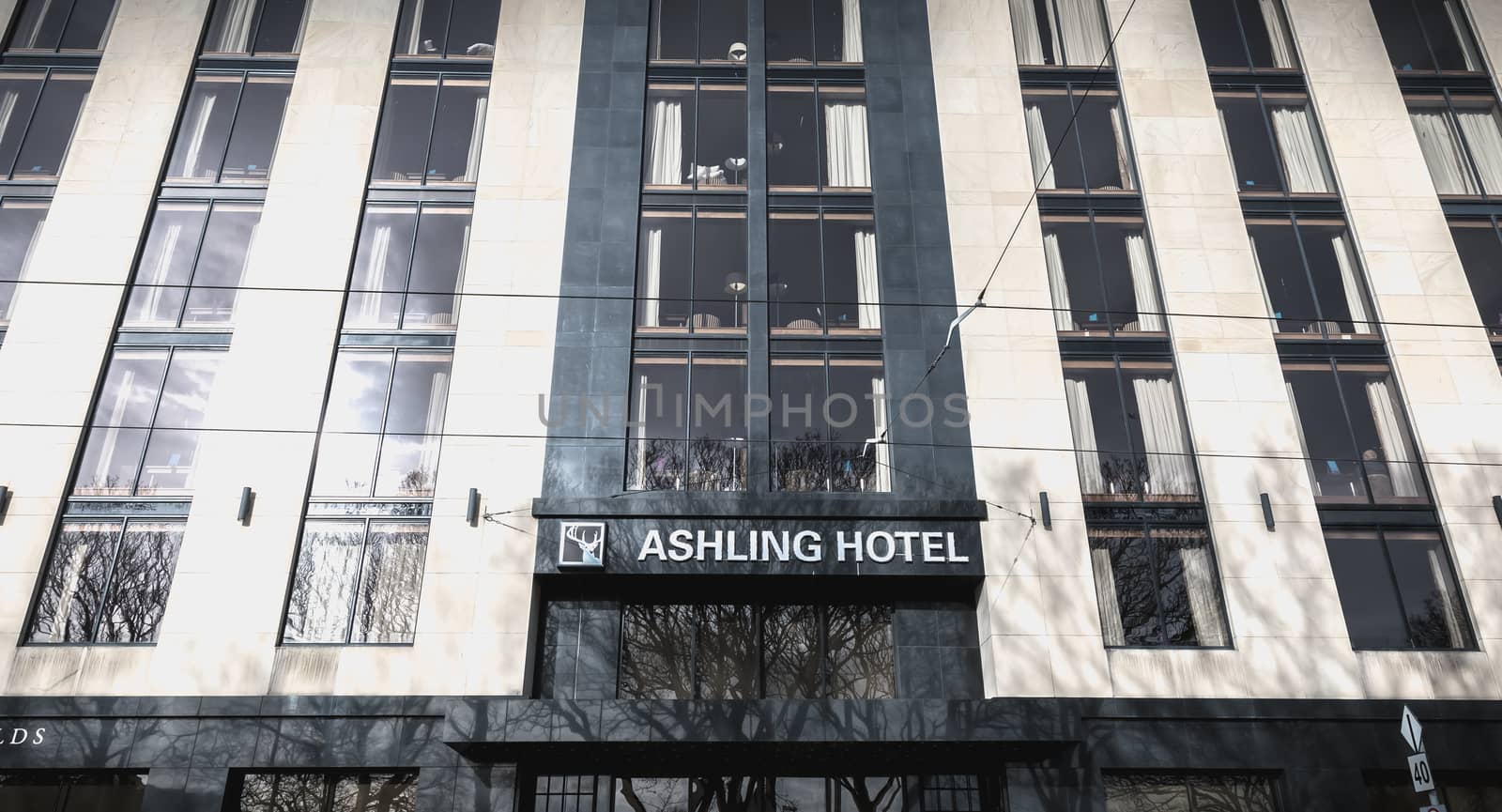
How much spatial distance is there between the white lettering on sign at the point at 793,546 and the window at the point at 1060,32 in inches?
518

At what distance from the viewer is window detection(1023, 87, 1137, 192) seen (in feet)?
75.1

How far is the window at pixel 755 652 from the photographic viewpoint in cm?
1864

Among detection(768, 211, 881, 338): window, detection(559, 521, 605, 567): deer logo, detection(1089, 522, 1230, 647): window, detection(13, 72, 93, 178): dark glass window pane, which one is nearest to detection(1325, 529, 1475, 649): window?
detection(1089, 522, 1230, 647): window

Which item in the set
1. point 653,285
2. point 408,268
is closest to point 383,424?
point 408,268

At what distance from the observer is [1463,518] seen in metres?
19.3

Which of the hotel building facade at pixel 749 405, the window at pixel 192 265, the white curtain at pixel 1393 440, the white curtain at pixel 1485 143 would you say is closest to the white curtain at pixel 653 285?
the hotel building facade at pixel 749 405

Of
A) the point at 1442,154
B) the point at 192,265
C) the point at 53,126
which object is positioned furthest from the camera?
the point at 1442,154

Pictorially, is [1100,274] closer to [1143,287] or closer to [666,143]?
[1143,287]

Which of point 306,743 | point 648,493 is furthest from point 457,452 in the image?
point 306,743

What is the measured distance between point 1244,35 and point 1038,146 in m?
6.78

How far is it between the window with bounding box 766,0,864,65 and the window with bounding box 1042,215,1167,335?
282 inches

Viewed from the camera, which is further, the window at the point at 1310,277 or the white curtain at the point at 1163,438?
the window at the point at 1310,277

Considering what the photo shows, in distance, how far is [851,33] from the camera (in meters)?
24.7

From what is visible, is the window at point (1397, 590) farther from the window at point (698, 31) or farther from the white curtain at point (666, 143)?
the window at point (698, 31)
